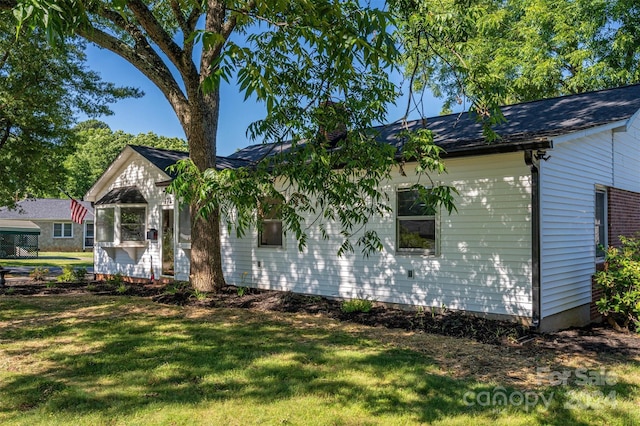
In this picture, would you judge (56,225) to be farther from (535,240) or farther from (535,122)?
(535,240)

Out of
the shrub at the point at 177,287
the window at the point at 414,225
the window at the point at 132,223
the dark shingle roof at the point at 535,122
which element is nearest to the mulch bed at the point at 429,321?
the shrub at the point at 177,287

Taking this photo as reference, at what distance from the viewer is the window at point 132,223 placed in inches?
516

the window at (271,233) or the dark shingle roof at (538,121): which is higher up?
the dark shingle roof at (538,121)

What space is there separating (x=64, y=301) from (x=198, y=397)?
711cm

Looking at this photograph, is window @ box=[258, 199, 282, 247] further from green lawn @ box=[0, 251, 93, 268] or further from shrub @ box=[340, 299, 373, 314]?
green lawn @ box=[0, 251, 93, 268]

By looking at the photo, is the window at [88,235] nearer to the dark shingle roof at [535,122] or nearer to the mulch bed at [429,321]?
the mulch bed at [429,321]

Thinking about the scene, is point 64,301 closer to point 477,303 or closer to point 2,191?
point 477,303

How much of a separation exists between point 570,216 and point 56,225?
35919mm

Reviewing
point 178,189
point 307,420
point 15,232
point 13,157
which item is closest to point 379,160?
point 178,189

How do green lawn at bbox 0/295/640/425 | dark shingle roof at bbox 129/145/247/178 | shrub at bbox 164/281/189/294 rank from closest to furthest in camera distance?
green lawn at bbox 0/295/640/425 < shrub at bbox 164/281/189/294 < dark shingle roof at bbox 129/145/247/178

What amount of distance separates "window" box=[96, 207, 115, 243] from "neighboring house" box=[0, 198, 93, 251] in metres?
21.1

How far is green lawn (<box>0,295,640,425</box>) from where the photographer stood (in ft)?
12.3

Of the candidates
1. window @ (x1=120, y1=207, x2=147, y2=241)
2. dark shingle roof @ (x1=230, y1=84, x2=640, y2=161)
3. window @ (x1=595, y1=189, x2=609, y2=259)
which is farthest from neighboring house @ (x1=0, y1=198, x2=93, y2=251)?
window @ (x1=595, y1=189, x2=609, y2=259)

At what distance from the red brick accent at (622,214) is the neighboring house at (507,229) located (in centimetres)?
3
